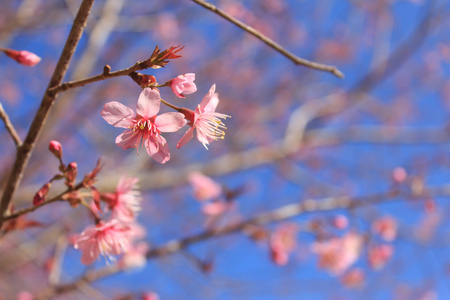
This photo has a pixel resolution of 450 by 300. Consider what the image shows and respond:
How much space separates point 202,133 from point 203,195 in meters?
1.70

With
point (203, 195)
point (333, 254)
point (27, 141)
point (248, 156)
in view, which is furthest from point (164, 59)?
point (248, 156)

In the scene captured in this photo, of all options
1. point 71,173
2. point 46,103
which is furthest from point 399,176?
point 46,103

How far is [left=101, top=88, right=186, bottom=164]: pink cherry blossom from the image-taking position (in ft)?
3.12

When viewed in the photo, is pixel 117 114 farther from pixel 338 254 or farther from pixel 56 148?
pixel 338 254

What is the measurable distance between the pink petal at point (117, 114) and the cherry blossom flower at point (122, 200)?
0.34 meters

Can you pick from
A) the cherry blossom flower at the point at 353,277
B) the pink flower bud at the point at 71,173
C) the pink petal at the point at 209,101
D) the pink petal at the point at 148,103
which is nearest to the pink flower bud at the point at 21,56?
the pink flower bud at the point at 71,173

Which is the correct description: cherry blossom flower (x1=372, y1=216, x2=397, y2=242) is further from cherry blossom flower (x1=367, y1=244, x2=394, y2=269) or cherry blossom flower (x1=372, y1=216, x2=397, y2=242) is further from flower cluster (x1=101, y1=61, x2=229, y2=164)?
flower cluster (x1=101, y1=61, x2=229, y2=164)

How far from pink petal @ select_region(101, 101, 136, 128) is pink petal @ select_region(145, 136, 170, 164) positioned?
0.07 meters

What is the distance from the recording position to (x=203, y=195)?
273cm

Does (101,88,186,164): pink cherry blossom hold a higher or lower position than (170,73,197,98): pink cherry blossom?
lower

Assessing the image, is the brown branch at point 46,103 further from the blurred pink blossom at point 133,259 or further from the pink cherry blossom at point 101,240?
the blurred pink blossom at point 133,259

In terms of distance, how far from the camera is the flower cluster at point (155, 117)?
3.05ft

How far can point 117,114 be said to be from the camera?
0.98 meters

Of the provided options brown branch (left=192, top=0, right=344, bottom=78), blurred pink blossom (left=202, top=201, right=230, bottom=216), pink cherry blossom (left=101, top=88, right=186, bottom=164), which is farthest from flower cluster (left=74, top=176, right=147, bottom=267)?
blurred pink blossom (left=202, top=201, right=230, bottom=216)
